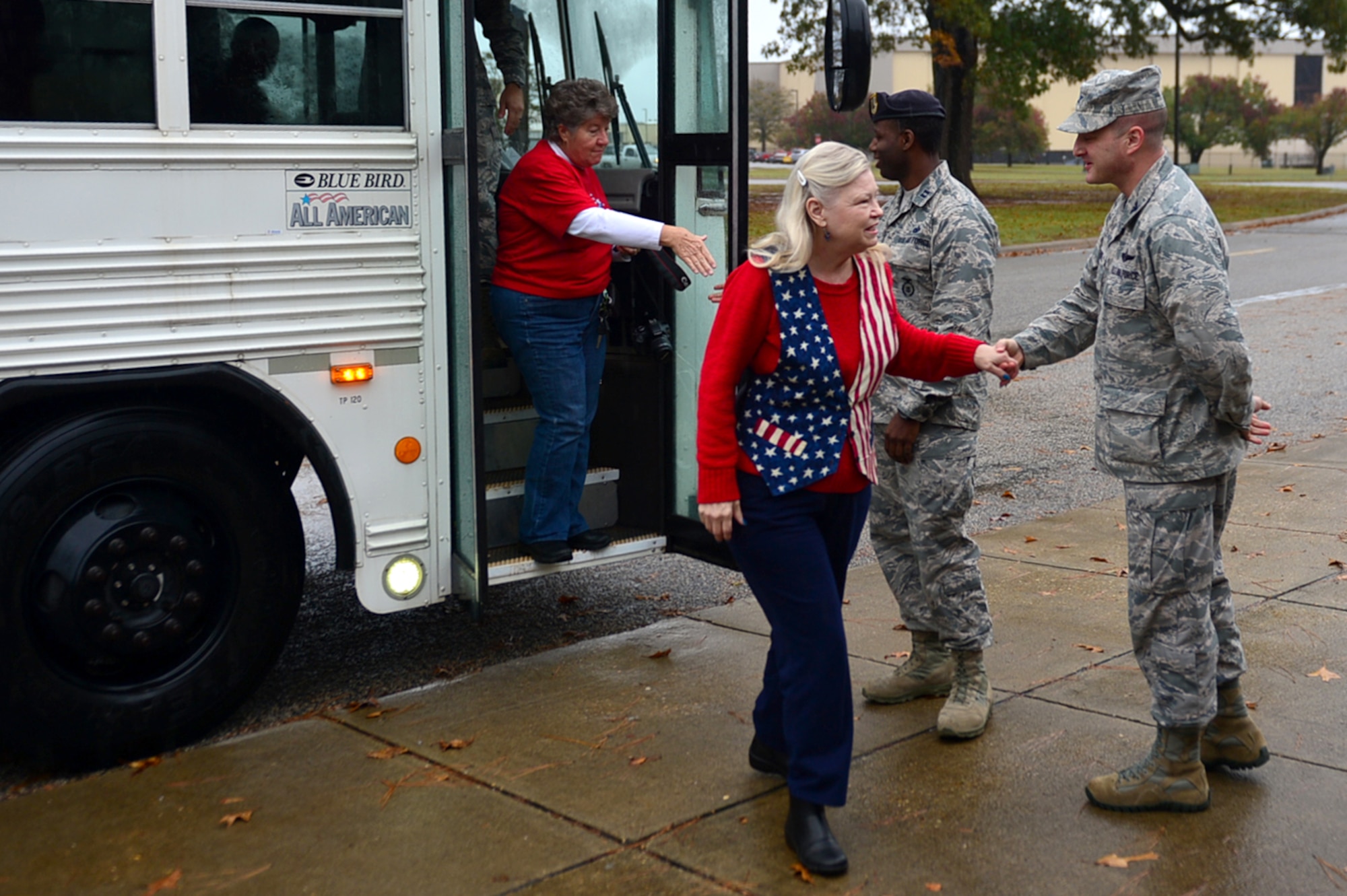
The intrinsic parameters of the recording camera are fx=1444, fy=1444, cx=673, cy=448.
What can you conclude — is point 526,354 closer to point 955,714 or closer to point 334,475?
point 334,475

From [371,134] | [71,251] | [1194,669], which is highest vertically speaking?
[371,134]

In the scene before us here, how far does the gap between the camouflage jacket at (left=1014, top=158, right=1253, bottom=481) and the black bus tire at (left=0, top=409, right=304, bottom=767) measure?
8.19 ft

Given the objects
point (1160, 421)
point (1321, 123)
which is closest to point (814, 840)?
point (1160, 421)

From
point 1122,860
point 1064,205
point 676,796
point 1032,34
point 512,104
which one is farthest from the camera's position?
point 1064,205

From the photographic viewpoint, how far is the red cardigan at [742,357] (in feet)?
11.3

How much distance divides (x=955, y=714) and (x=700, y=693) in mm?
889

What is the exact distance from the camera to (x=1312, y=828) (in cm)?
372

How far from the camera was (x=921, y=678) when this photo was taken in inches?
185

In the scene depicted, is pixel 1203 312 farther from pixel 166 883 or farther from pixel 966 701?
pixel 166 883

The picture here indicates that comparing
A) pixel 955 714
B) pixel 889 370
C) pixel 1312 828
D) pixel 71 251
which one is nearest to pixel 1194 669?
pixel 1312 828

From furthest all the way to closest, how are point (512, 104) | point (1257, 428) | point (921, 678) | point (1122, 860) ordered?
point (512, 104) < point (921, 678) < point (1257, 428) < point (1122, 860)

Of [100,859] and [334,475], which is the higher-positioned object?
[334,475]

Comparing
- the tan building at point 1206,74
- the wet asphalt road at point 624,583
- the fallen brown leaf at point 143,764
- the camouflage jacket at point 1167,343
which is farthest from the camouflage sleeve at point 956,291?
the tan building at point 1206,74

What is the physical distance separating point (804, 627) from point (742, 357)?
2.20 ft
